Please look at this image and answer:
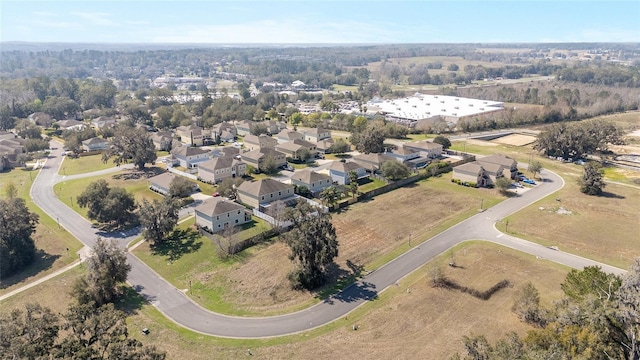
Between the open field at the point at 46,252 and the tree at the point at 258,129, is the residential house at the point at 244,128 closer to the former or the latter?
the tree at the point at 258,129

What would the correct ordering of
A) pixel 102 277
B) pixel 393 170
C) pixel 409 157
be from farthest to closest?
pixel 409 157, pixel 393 170, pixel 102 277

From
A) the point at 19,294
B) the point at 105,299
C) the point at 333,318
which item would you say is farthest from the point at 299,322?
the point at 19,294

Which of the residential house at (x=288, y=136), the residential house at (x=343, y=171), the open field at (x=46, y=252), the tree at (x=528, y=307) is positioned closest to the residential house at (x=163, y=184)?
the open field at (x=46, y=252)

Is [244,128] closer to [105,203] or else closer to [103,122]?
[103,122]

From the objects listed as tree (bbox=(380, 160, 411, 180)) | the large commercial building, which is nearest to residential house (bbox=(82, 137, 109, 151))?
tree (bbox=(380, 160, 411, 180))

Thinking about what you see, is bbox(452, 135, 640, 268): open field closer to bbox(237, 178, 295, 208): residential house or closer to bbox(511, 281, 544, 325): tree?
bbox(511, 281, 544, 325): tree

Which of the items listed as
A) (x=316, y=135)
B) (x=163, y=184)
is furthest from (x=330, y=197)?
(x=316, y=135)
